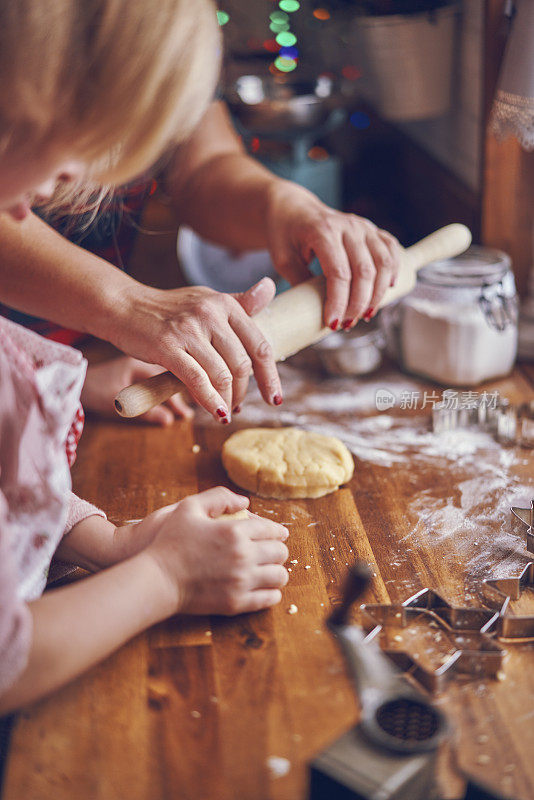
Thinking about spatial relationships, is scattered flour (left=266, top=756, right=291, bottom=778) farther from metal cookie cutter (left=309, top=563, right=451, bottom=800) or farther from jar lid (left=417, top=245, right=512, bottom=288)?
jar lid (left=417, top=245, right=512, bottom=288)

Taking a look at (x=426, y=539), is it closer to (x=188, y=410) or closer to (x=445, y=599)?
(x=445, y=599)

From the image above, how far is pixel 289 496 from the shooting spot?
104 centimetres

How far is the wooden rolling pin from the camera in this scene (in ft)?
2.96

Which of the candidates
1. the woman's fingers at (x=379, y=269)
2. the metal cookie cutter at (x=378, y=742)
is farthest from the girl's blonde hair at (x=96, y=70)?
the woman's fingers at (x=379, y=269)

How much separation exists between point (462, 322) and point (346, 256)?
27cm

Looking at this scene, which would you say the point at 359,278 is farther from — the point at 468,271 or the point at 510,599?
the point at 510,599

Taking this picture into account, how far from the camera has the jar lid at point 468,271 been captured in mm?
1306

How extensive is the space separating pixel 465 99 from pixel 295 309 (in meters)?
1.08

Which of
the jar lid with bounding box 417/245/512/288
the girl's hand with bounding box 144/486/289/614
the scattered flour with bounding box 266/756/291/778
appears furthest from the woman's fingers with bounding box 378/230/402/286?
the scattered flour with bounding box 266/756/291/778

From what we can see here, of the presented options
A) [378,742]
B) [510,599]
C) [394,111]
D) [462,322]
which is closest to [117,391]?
[462,322]

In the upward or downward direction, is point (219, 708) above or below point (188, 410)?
above

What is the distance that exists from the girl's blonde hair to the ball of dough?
51cm

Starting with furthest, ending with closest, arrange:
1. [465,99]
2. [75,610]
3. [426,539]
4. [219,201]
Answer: [465,99] → [219,201] → [426,539] → [75,610]

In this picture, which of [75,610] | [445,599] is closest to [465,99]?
[445,599]
